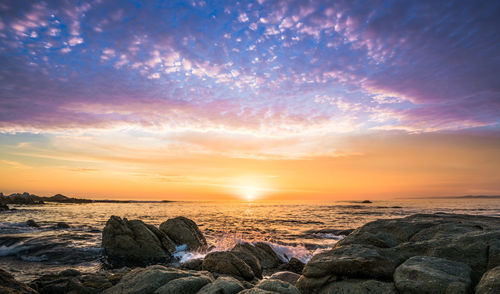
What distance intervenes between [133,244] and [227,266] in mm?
8513

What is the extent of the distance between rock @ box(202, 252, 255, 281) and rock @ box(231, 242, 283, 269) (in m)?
3.02

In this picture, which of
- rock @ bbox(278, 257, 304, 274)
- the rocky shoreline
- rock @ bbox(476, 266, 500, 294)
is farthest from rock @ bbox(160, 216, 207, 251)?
rock @ bbox(476, 266, 500, 294)

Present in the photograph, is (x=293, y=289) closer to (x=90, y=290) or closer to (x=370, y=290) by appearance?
(x=370, y=290)

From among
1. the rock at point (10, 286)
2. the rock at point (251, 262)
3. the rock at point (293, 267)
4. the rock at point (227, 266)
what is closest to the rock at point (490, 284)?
the rock at point (227, 266)

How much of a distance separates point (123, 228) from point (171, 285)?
465 inches

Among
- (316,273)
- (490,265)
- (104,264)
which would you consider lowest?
(104,264)

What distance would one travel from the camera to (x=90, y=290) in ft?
24.3

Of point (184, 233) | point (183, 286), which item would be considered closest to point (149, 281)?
point (183, 286)

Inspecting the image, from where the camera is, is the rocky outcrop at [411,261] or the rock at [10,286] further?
Result: the rock at [10,286]

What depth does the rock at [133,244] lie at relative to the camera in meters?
15.5

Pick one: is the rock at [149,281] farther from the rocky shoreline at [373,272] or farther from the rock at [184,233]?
the rock at [184,233]

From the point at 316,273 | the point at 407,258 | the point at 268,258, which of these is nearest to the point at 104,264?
the point at 268,258

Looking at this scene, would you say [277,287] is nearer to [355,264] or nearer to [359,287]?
[359,287]

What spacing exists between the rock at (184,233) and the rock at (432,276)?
1441 cm
